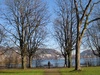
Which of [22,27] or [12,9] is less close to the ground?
[12,9]

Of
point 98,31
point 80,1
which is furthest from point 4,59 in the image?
point 80,1

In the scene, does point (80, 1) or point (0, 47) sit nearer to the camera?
point (80, 1)

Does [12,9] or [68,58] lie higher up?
[12,9]

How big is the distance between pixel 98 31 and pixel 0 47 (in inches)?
920

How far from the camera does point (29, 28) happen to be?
159ft

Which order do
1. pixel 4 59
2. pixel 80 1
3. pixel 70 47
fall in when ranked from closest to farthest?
pixel 80 1
pixel 70 47
pixel 4 59

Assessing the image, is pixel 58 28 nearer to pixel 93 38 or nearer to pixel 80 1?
pixel 93 38

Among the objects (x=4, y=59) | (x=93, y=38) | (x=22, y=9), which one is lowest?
(x=4, y=59)

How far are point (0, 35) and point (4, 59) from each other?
29077 mm

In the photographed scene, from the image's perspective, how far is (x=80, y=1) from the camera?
33.3 metres

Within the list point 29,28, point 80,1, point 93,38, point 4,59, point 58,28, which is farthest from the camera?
point 4,59

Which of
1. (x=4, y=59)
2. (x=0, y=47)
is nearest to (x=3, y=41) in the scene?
(x=0, y=47)

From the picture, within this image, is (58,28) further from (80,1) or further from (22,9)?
(80,1)

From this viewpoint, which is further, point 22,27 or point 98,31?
point 98,31
